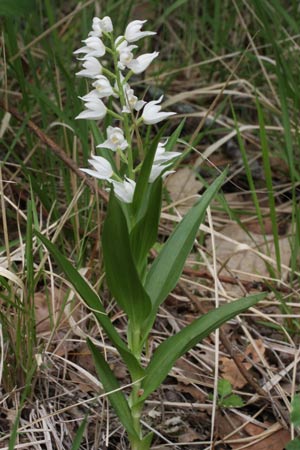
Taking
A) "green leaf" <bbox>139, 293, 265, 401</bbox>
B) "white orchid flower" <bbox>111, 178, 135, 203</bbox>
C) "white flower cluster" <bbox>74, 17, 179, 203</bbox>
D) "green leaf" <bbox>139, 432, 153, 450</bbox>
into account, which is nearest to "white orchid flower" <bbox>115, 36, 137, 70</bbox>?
"white flower cluster" <bbox>74, 17, 179, 203</bbox>

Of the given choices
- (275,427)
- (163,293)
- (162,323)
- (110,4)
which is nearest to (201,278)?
(162,323)

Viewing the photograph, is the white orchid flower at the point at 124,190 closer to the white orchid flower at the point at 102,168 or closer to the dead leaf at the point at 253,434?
the white orchid flower at the point at 102,168

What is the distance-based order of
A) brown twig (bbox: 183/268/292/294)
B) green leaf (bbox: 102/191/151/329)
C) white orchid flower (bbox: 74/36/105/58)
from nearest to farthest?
1. green leaf (bbox: 102/191/151/329)
2. white orchid flower (bbox: 74/36/105/58)
3. brown twig (bbox: 183/268/292/294)

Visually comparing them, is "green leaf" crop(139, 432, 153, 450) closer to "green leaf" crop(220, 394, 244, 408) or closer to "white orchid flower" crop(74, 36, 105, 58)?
"green leaf" crop(220, 394, 244, 408)

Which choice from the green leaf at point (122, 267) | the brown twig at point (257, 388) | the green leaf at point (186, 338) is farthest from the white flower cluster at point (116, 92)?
the brown twig at point (257, 388)

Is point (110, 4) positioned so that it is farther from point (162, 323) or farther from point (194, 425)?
point (194, 425)

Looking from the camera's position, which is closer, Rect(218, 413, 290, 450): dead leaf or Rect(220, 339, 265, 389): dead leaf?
Rect(218, 413, 290, 450): dead leaf

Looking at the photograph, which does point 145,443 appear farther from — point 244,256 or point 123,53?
point 244,256

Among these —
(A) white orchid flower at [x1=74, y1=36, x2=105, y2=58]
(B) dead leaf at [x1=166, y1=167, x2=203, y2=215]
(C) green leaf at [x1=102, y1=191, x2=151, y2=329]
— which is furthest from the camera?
(B) dead leaf at [x1=166, y1=167, x2=203, y2=215]
